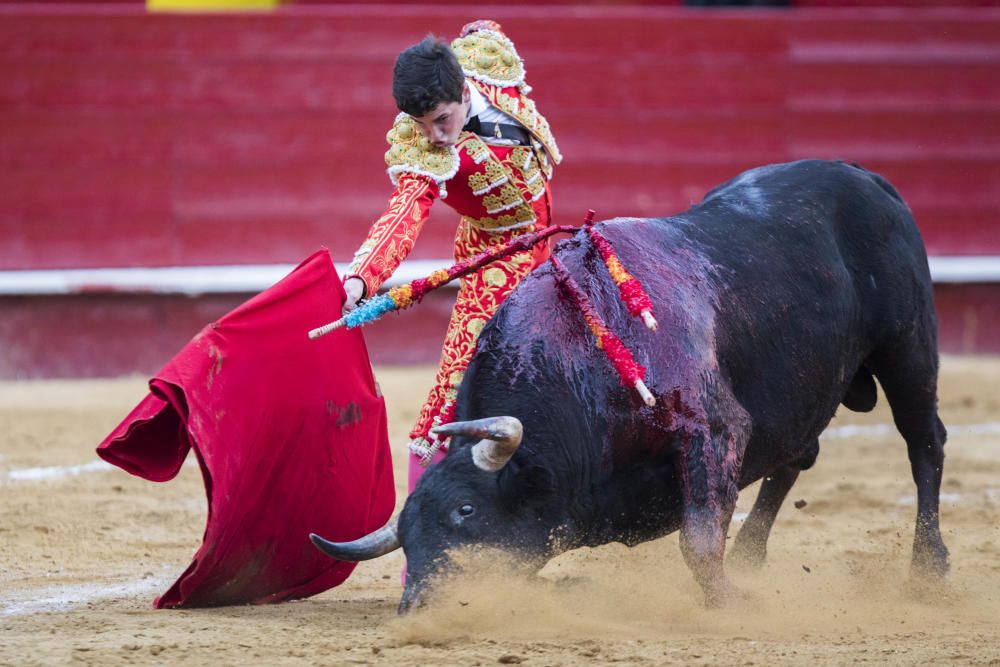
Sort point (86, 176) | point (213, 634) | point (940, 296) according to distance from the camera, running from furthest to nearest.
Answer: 1. point (940, 296)
2. point (86, 176)
3. point (213, 634)

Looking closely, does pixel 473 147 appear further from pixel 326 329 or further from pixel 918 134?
pixel 918 134

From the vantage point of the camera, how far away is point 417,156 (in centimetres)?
303

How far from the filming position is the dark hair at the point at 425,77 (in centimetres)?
284

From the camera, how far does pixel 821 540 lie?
13.2 feet

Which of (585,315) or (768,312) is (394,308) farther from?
(768,312)

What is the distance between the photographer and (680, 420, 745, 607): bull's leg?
2766mm

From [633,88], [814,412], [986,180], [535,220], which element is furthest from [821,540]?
[986,180]

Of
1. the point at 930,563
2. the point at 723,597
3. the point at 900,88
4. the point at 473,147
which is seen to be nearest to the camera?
the point at 723,597

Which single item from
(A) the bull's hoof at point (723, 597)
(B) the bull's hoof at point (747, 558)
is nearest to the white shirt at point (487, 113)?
(A) the bull's hoof at point (723, 597)


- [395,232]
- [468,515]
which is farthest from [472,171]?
[468,515]

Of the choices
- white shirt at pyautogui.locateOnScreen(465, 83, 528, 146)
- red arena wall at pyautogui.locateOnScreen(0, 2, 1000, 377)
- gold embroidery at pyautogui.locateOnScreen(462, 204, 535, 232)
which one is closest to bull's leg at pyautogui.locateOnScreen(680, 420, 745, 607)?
gold embroidery at pyautogui.locateOnScreen(462, 204, 535, 232)

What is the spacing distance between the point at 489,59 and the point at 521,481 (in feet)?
3.09

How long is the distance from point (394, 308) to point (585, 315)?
36cm

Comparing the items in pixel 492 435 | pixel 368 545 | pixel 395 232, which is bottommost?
pixel 368 545
